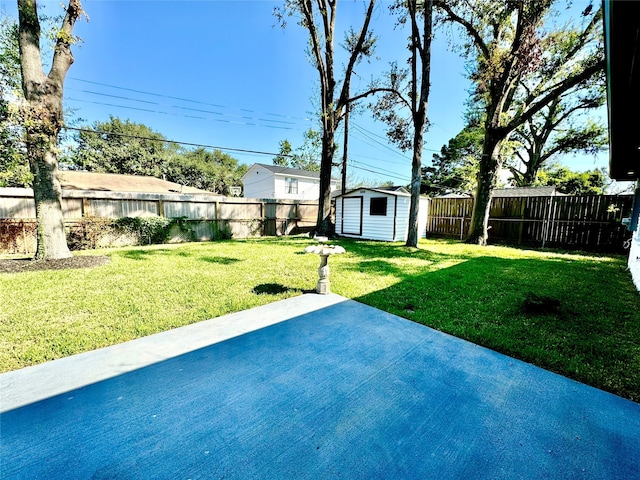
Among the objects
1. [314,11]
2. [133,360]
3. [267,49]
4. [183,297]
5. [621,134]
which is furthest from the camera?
[267,49]

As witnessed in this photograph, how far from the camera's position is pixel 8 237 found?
23.8ft

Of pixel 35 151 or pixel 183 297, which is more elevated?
pixel 35 151

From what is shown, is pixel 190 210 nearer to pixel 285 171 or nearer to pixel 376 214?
pixel 376 214

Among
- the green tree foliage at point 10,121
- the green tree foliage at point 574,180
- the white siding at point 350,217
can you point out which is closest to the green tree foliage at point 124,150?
the green tree foliage at point 10,121

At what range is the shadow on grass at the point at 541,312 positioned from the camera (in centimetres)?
235

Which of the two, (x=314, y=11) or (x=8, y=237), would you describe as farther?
(x=314, y=11)

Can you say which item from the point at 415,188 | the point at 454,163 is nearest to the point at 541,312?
the point at 415,188

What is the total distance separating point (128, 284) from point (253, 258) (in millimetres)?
2914

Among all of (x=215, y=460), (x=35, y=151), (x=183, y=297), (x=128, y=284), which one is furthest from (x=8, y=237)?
(x=215, y=460)

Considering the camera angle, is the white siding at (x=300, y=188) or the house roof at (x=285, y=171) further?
the white siding at (x=300, y=188)

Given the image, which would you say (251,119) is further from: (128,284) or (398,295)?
(398,295)

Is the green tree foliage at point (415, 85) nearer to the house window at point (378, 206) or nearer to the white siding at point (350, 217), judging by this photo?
the house window at point (378, 206)

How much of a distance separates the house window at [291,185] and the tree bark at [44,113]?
17784mm

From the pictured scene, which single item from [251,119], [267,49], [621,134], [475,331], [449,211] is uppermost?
[267,49]
